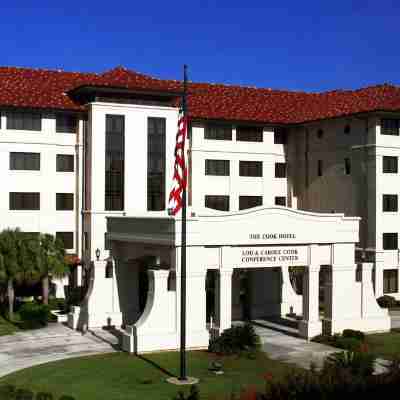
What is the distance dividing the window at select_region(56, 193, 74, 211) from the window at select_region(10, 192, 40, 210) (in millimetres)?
1565

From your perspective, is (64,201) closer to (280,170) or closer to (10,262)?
(10,262)

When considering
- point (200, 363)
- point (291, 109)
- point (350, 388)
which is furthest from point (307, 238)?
point (291, 109)

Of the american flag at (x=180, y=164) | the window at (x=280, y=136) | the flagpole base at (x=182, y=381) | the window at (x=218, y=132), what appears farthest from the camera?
the window at (x=280, y=136)

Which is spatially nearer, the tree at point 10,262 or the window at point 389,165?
the tree at point 10,262

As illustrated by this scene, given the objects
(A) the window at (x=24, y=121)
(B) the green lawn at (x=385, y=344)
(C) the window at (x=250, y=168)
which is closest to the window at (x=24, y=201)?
(A) the window at (x=24, y=121)

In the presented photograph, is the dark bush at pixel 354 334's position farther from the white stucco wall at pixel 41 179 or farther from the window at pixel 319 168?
the white stucco wall at pixel 41 179

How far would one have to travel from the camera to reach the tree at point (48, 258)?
149 ft

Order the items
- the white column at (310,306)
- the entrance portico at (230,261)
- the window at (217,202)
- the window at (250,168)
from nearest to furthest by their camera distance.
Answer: the entrance portico at (230,261)
the white column at (310,306)
the window at (217,202)
the window at (250,168)

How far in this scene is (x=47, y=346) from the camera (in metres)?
37.8

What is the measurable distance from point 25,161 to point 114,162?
6589 mm

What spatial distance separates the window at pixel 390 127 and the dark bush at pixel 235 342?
24.6 meters

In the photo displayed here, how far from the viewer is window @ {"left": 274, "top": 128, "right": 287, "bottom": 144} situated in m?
61.7

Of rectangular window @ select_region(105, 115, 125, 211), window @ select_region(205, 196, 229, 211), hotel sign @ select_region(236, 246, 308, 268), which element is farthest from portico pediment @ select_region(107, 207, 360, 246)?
window @ select_region(205, 196, 229, 211)

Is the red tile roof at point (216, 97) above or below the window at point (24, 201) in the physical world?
above
